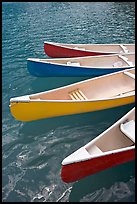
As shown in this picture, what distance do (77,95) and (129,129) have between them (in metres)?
2.75

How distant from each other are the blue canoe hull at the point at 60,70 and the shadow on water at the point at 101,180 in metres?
5.09

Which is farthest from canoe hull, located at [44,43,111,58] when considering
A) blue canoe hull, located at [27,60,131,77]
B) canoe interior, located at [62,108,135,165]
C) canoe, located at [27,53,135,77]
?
canoe interior, located at [62,108,135,165]

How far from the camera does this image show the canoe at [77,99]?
28.3ft

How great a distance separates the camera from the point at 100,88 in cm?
1077

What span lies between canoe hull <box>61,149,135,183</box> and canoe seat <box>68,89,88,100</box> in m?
3.41

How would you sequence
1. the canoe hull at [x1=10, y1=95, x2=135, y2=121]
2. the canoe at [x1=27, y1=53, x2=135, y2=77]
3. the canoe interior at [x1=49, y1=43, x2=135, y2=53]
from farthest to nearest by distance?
the canoe interior at [x1=49, y1=43, x2=135, y2=53] → the canoe at [x1=27, y1=53, x2=135, y2=77] → the canoe hull at [x1=10, y1=95, x2=135, y2=121]

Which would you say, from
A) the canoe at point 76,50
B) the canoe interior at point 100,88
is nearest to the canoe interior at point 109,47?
the canoe at point 76,50

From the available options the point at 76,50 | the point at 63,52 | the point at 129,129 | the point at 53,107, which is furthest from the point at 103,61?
the point at 129,129

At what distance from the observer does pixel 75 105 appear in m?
8.91

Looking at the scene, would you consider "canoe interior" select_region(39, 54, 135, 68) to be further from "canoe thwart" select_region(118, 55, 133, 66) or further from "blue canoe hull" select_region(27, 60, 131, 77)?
"blue canoe hull" select_region(27, 60, 131, 77)

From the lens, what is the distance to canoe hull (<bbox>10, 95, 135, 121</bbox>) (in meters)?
8.59

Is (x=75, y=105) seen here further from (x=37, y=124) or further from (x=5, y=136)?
(x=5, y=136)

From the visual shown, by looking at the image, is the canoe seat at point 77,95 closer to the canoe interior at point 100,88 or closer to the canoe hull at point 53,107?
the canoe interior at point 100,88

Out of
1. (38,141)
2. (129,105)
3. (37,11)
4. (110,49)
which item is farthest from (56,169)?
(37,11)
